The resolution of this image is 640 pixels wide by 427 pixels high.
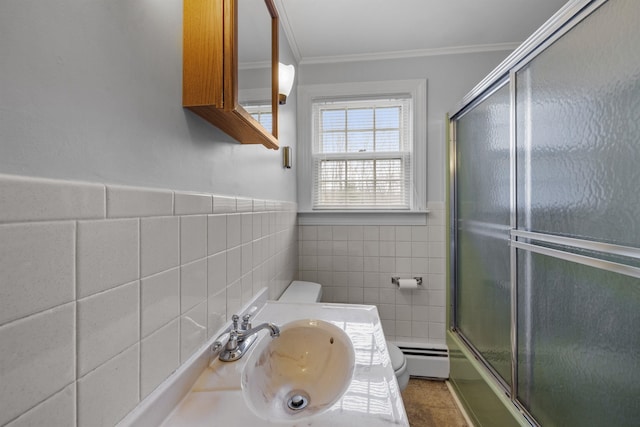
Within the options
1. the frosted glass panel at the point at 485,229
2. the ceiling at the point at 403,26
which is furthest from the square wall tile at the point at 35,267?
the ceiling at the point at 403,26

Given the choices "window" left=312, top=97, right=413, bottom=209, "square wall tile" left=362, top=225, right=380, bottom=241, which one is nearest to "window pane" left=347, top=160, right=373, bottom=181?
"window" left=312, top=97, right=413, bottom=209

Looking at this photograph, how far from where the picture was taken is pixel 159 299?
0.59 m

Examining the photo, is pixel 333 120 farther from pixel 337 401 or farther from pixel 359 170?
pixel 337 401

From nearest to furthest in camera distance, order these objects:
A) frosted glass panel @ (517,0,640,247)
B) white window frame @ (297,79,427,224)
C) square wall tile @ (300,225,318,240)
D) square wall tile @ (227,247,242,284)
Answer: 1. frosted glass panel @ (517,0,640,247)
2. square wall tile @ (227,247,242,284)
3. white window frame @ (297,79,427,224)
4. square wall tile @ (300,225,318,240)

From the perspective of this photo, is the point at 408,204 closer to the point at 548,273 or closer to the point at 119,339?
the point at 548,273

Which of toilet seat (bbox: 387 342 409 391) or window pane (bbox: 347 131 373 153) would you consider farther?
window pane (bbox: 347 131 373 153)

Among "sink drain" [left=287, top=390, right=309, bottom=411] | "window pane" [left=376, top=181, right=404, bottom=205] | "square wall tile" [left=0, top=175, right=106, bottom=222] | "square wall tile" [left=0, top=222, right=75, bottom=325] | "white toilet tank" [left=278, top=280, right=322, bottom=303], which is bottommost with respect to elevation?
"sink drain" [left=287, top=390, right=309, bottom=411]

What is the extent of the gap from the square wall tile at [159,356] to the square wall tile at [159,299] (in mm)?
19

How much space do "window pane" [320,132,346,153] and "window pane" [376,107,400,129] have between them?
29 cm

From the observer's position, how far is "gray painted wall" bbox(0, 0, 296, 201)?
35 cm

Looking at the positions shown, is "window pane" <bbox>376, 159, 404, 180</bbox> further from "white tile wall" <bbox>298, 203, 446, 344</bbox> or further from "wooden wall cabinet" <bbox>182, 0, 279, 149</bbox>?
"wooden wall cabinet" <bbox>182, 0, 279, 149</bbox>

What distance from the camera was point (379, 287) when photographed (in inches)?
80.7

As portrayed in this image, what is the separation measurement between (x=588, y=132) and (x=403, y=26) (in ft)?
4.21

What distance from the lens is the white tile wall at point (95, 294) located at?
34 cm
